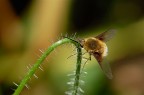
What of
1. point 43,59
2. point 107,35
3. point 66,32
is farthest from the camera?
point 66,32

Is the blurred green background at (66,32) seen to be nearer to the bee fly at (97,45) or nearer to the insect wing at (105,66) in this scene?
the bee fly at (97,45)

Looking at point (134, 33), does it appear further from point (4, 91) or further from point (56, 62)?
point (4, 91)

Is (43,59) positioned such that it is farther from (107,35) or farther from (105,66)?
(107,35)

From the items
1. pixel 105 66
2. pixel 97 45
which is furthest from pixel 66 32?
pixel 105 66

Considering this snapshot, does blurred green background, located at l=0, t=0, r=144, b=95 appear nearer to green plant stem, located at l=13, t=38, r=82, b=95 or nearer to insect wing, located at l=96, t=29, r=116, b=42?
insect wing, located at l=96, t=29, r=116, b=42

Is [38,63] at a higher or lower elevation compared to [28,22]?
lower

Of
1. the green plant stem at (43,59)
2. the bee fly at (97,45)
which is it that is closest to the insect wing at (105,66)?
the bee fly at (97,45)

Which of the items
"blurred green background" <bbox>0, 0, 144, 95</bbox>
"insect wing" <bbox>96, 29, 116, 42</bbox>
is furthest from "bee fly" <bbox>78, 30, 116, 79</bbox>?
"blurred green background" <bbox>0, 0, 144, 95</bbox>

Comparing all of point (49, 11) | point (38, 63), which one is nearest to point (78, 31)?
point (49, 11)
